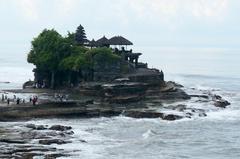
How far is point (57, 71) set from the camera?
96.5 meters

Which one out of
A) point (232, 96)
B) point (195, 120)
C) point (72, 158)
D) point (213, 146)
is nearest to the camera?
point (72, 158)

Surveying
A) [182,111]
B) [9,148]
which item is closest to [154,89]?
[182,111]

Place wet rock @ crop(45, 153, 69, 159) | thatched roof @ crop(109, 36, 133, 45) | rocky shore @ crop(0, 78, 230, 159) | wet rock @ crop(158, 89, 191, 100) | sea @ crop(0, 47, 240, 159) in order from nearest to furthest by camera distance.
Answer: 1. wet rock @ crop(45, 153, 69, 159)
2. rocky shore @ crop(0, 78, 230, 159)
3. sea @ crop(0, 47, 240, 159)
4. wet rock @ crop(158, 89, 191, 100)
5. thatched roof @ crop(109, 36, 133, 45)

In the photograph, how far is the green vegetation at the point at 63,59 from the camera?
92938mm

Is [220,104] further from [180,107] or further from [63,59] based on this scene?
[63,59]

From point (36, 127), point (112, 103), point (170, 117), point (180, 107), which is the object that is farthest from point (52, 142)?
point (180, 107)

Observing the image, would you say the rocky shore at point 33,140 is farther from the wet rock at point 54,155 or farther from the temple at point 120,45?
the temple at point 120,45

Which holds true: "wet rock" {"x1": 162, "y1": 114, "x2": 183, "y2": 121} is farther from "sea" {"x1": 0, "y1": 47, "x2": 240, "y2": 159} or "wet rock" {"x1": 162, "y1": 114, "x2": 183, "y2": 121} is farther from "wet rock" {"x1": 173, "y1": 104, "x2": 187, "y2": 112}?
"wet rock" {"x1": 173, "y1": 104, "x2": 187, "y2": 112}

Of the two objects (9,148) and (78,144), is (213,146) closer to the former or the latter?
(78,144)

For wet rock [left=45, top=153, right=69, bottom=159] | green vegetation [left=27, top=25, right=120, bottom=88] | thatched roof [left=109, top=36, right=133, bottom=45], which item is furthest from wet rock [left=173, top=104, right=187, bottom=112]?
wet rock [left=45, top=153, right=69, bottom=159]

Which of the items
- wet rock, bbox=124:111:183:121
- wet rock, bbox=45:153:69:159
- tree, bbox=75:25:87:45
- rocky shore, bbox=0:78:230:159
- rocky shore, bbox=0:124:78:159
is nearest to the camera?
wet rock, bbox=45:153:69:159

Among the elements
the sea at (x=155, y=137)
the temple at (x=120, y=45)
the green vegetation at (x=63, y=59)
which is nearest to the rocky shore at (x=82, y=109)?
the sea at (x=155, y=137)

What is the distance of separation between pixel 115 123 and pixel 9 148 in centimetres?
1933

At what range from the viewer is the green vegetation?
92.9 metres
